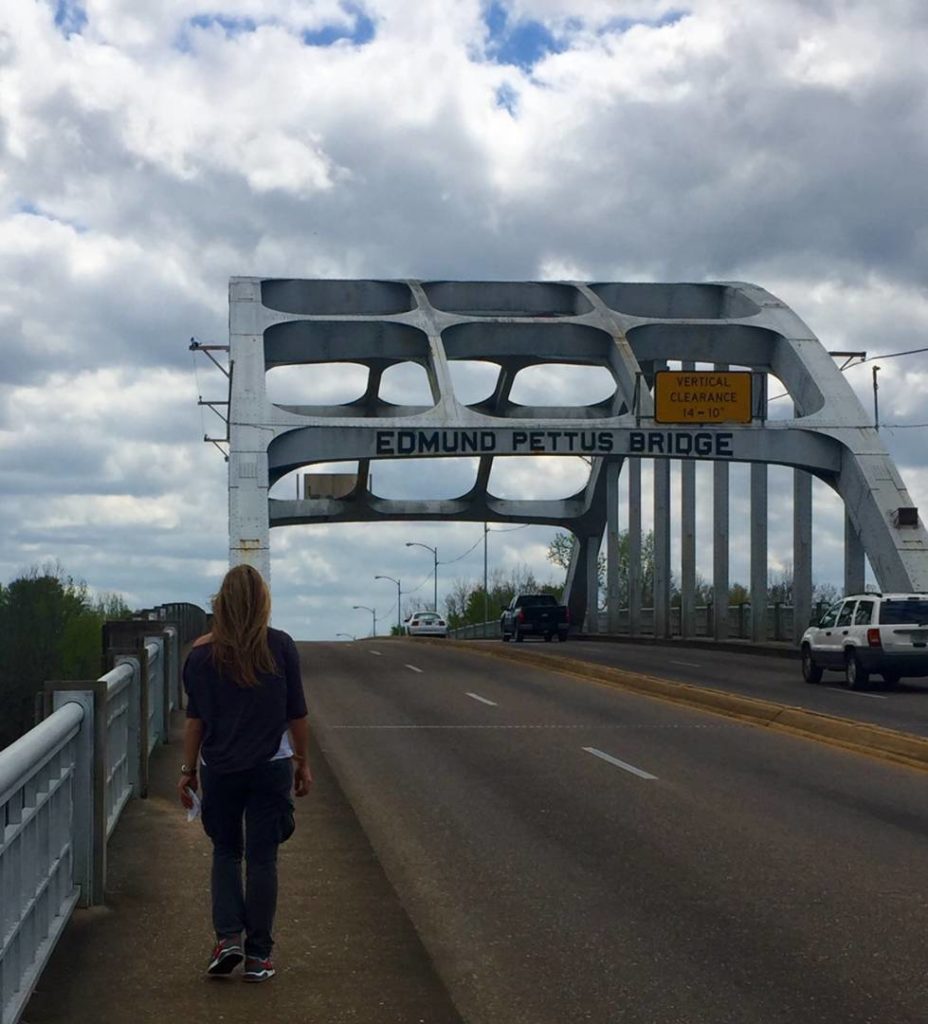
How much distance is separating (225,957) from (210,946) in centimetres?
75

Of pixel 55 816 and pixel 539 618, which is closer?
pixel 55 816

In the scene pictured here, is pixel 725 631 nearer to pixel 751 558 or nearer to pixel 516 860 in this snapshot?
pixel 751 558

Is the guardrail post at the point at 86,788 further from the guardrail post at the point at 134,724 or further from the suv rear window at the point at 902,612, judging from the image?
the suv rear window at the point at 902,612

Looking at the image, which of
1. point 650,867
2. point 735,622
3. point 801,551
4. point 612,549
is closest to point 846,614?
point 650,867

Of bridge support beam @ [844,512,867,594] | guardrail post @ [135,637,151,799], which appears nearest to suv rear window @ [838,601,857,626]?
bridge support beam @ [844,512,867,594]

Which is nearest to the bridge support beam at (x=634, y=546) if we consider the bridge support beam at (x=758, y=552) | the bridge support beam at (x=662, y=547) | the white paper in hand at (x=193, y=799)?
the bridge support beam at (x=662, y=547)

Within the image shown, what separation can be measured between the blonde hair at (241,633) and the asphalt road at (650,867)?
1.70 meters

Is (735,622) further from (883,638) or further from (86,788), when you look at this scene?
(86,788)

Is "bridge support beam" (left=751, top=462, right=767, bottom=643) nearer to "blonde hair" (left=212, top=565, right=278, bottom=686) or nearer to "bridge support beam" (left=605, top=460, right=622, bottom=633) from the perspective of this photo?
"bridge support beam" (left=605, top=460, right=622, bottom=633)

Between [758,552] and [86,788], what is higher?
[758,552]

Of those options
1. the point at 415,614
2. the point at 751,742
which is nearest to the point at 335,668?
the point at 751,742

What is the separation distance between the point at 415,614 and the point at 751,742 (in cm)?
6577

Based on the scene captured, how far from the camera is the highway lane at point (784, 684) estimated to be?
22.2 meters

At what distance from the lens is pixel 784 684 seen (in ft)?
95.3
